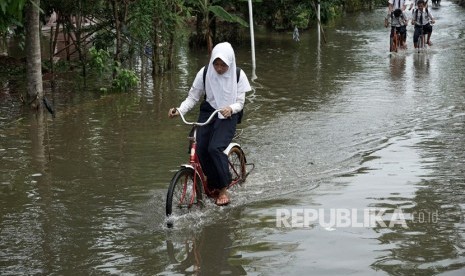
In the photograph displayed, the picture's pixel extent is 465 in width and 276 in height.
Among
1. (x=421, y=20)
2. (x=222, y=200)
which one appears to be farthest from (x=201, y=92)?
(x=421, y=20)

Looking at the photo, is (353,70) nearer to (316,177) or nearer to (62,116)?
(62,116)

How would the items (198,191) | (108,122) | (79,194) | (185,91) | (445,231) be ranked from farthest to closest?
(185,91), (108,122), (79,194), (198,191), (445,231)

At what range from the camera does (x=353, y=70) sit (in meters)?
18.5

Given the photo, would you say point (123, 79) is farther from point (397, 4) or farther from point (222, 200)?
point (397, 4)

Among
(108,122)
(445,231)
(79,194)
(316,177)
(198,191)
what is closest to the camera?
(445,231)

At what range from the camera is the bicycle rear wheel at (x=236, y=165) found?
840 cm

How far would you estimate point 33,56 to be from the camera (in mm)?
12703

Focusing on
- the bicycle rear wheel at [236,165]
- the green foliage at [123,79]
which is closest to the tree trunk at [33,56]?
the green foliage at [123,79]

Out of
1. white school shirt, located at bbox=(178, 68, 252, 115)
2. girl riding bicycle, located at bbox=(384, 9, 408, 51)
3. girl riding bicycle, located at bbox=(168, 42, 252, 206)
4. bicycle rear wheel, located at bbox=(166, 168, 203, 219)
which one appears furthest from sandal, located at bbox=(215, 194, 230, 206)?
girl riding bicycle, located at bbox=(384, 9, 408, 51)

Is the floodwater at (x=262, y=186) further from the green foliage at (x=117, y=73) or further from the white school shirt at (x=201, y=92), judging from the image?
the white school shirt at (x=201, y=92)

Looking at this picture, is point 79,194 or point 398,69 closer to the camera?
point 79,194

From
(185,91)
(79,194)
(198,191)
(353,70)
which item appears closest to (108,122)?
(185,91)

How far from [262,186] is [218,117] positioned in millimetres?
1353

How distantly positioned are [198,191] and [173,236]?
0.82 metres
